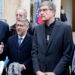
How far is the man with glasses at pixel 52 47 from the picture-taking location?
5.70 m

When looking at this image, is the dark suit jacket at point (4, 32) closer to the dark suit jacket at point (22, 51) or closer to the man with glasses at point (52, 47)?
the dark suit jacket at point (22, 51)

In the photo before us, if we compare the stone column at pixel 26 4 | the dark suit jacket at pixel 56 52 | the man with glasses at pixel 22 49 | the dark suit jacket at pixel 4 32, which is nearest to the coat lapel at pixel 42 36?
the dark suit jacket at pixel 56 52

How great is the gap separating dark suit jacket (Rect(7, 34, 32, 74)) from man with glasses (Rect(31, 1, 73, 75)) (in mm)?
265

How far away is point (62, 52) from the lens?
18.9 feet

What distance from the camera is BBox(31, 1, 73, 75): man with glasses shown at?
18.7 feet

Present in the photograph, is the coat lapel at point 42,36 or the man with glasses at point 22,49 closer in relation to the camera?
the coat lapel at point 42,36

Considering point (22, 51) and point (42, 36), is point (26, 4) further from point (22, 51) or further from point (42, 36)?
point (42, 36)

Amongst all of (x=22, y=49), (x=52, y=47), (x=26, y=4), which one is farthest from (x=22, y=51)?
(x=26, y=4)

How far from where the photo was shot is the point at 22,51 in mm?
6059

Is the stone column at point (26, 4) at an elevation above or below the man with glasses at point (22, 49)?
above

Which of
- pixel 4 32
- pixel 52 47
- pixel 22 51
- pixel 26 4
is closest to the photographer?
pixel 52 47

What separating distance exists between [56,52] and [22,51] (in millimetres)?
638

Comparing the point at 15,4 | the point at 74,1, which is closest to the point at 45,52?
the point at 15,4

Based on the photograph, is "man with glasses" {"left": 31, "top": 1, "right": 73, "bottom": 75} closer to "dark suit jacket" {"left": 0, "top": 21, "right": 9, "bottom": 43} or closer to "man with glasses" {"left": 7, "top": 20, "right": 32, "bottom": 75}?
"man with glasses" {"left": 7, "top": 20, "right": 32, "bottom": 75}
